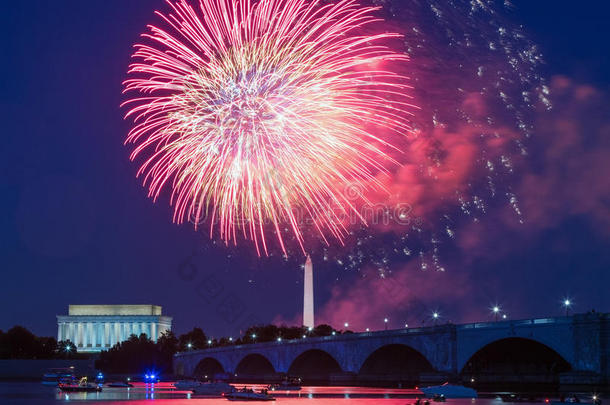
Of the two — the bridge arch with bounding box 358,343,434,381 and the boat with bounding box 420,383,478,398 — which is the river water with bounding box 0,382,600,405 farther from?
the bridge arch with bounding box 358,343,434,381

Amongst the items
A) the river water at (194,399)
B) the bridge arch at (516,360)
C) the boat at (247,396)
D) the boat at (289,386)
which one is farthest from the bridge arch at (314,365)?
the boat at (247,396)

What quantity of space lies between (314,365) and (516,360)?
2398 inches

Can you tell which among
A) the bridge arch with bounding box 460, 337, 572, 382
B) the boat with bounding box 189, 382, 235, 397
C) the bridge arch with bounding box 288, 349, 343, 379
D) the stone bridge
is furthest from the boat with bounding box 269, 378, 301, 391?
the bridge arch with bounding box 288, 349, 343, 379

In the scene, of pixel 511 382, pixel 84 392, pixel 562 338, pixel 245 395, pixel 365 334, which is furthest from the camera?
pixel 365 334

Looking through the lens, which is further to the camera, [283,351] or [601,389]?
[283,351]

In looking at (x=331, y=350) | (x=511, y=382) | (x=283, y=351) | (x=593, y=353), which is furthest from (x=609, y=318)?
(x=283, y=351)

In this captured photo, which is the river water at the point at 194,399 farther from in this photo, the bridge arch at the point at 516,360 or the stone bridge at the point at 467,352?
the bridge arch at the point at 516,360

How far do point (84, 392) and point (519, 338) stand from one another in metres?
60.1

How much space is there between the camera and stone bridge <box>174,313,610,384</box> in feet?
307

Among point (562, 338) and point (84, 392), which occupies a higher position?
point (562, 338)

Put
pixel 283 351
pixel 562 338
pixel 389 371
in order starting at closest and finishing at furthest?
1. pixel 562 338
2. pixel 389 371
3. pixel 283 351

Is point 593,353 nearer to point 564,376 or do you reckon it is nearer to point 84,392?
point 564,376

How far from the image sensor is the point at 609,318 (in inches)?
3593

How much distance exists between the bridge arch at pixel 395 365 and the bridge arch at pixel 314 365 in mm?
21607
